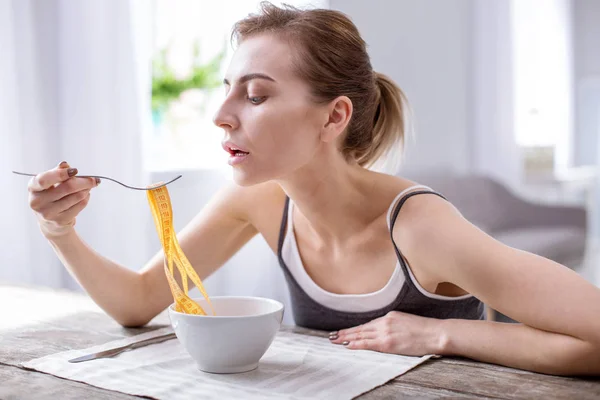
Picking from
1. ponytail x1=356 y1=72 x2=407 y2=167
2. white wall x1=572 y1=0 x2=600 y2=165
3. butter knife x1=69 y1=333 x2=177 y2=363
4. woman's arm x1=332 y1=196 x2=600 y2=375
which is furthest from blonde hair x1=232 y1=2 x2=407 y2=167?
white wall x1=572 y1=0 x2=600 y2=165

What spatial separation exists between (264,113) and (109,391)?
0.55m

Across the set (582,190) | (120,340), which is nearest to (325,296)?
(120,340)

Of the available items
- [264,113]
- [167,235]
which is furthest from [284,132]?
[167,235]

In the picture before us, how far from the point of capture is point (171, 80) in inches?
146

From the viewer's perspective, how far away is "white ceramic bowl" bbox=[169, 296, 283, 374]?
99cm

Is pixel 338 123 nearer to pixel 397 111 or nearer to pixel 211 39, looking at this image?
pixel 397 111

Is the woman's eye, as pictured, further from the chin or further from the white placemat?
the white placemat

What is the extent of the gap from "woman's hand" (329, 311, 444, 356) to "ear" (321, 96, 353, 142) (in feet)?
1.20

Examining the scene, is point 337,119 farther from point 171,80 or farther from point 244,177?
point 171,80

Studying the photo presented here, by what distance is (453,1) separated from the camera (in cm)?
309

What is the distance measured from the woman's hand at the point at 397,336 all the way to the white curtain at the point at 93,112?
1.98m

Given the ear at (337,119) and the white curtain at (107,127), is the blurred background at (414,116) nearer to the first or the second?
the white curtain at (107,127)

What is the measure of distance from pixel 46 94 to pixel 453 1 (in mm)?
1851

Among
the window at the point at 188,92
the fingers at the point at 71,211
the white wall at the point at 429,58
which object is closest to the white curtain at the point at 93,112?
the window at the point at 188,92
